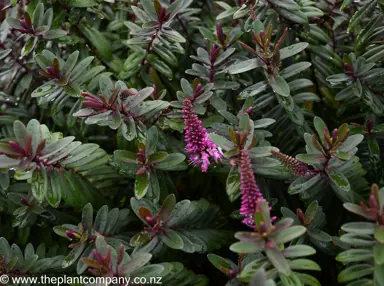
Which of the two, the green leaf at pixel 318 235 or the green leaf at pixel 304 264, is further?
the green leaf at pixel 318 235

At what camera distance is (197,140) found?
1321 mm

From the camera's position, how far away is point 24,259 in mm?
1508

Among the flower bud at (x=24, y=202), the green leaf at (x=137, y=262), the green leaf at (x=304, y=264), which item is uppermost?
the green leaf at (x=304, y=264)

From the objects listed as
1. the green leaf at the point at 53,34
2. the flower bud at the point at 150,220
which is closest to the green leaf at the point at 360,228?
the flower bud at the point at 150,220

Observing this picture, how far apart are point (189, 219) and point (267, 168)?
0.26m

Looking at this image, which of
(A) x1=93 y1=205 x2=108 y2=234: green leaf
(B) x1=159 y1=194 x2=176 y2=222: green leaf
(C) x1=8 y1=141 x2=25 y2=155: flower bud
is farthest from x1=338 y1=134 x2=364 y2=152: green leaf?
(C) x1=8 y1=141 x2=25 y2=155: flower bud

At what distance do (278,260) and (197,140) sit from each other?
38 centimetres

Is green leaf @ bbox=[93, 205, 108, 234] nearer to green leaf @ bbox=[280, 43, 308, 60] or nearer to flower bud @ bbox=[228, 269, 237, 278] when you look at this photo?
flower bud @ bbox=[228, 269, 237, 278]

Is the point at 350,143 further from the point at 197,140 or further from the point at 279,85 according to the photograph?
the point at 197,140

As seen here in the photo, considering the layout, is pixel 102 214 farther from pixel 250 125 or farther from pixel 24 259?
pixel 250 125

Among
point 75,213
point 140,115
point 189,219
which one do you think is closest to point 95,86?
point 140,115

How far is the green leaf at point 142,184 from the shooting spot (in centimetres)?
135

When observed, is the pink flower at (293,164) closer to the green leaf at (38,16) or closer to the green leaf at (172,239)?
the green leaf at (172,239)

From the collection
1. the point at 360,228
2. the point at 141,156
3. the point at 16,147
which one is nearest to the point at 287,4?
the point at 141,156
